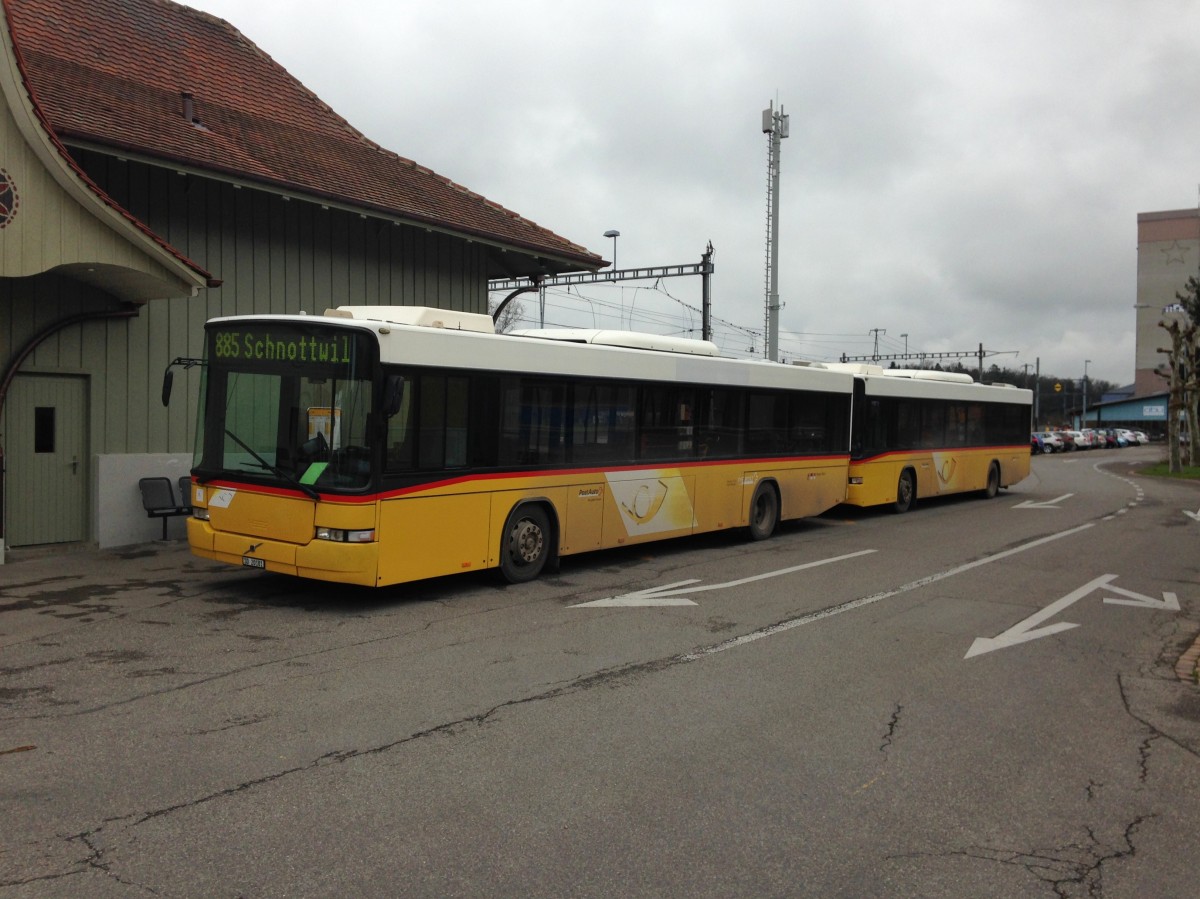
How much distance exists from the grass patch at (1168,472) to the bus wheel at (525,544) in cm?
3321

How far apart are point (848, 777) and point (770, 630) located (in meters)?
3.81

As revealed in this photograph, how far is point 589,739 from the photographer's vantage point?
6.03 metres

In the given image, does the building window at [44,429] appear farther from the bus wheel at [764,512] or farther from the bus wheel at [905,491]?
the bus wheel at [905,491]

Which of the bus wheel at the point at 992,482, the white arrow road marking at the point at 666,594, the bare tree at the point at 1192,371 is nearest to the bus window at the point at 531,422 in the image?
the white arrow road marking at the point at 666,594

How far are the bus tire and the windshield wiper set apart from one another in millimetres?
8053

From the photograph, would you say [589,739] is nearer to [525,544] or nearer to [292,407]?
[292,407]

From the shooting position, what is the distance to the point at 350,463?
9484 mm

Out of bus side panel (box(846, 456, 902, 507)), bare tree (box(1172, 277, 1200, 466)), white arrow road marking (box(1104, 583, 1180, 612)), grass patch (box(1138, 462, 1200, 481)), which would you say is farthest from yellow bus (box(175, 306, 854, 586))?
bare tree (box(1172, 277, 1200, 466))

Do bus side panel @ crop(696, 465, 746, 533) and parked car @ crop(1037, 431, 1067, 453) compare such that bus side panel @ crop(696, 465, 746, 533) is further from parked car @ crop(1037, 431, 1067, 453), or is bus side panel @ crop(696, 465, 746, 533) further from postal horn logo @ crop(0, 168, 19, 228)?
parked car @ crop(1037, 431, 1067, 453)

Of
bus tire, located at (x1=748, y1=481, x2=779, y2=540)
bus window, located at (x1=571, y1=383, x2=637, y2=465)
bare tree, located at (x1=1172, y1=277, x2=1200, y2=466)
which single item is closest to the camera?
bus window, located at (x1=571, y1=383, x2=637, y2=465)

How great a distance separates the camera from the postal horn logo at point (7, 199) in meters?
11.1

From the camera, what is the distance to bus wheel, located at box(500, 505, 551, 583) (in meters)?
11.2

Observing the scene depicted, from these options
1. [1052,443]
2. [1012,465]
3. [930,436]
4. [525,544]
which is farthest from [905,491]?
[1052,443]

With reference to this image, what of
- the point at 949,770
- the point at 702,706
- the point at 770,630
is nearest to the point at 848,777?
the point at 949,770
